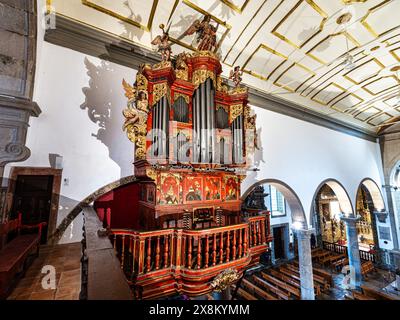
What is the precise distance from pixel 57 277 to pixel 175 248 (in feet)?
5.08

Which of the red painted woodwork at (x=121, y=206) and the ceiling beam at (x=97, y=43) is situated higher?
the ceiling beam at (x=97, y=43)

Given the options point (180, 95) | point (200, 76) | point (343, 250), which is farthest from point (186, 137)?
point (343, 250)

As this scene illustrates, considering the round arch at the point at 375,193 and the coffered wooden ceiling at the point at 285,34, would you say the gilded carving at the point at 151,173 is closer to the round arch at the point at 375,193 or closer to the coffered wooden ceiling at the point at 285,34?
the coffered wooden ceiling at the point at 285,34

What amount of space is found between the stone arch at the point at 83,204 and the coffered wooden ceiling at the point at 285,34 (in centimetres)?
339

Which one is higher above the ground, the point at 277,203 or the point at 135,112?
the point at 135,112

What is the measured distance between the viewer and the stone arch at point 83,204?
3324 mm

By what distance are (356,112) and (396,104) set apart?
5.51ft

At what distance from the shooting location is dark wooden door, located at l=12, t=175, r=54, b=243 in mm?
3157

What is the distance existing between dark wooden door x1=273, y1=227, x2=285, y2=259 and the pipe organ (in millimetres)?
7870

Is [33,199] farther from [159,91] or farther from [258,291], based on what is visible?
[258,291]

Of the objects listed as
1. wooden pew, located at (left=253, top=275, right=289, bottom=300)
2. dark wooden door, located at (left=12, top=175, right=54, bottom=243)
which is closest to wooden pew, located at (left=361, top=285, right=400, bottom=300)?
wooden pew, located at (left=253, top=275, right=289, bottom=300)

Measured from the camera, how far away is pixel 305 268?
6238 mm

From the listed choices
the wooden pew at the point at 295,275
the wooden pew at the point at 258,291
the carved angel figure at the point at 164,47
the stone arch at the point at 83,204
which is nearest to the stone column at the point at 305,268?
the wooden pew at the point at 258,291

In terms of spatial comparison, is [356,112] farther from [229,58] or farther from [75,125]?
[75,125]
